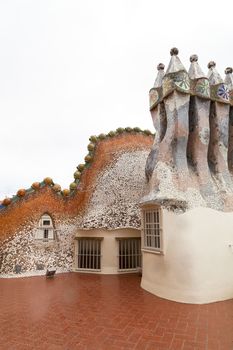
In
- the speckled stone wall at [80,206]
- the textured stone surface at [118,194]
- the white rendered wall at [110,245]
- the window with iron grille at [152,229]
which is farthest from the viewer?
the textured stone surface at [118,194]

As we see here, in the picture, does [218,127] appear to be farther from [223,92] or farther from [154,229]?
[154,229]

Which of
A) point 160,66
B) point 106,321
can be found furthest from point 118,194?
point 106,321

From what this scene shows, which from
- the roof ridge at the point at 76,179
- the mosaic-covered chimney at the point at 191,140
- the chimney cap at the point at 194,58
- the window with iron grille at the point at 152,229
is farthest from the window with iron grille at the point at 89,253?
the chimney cap at the point at 194,58

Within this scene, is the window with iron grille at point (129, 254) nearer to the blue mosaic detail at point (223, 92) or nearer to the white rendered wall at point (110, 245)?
the white rendered wall at point (110, 245)

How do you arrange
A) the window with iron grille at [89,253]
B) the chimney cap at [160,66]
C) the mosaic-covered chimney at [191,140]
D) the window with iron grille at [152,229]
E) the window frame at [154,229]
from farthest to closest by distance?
the window with iron grille at [89,253] < the chimney cap at [160,66] < the mosaic-covered chimney at [191,140] < the window with iron grille at [152,229] < the window frame at [154,229]

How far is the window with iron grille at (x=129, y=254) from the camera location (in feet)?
36.9

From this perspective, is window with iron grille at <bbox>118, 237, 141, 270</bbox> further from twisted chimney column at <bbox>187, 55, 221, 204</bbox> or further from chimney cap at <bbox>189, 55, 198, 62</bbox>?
chimney cap at <bbox>189, 55, 198, 62</bbox>

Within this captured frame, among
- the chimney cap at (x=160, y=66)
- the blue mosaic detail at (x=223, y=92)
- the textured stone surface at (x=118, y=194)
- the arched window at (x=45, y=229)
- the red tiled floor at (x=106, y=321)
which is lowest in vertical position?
the red tiled floor at (x=106, y=321)

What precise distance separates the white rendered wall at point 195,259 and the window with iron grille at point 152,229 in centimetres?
33

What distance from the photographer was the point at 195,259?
7027 mm

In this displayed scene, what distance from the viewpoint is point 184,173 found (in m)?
8.40

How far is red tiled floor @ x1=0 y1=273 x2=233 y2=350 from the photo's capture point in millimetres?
4602

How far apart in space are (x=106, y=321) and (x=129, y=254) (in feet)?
19.0

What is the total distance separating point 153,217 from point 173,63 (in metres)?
5.44
